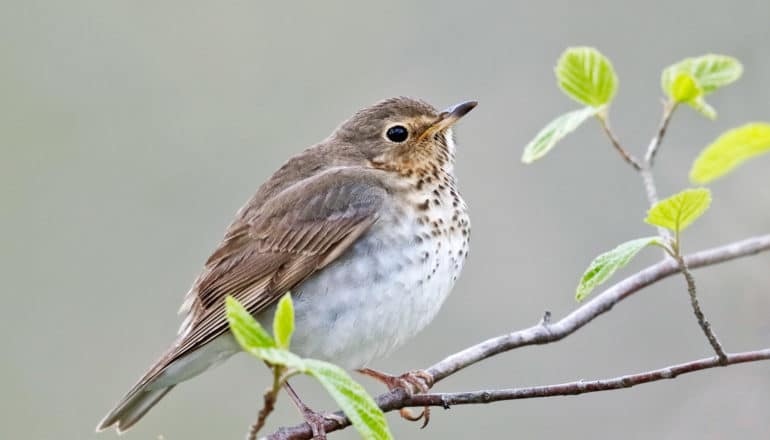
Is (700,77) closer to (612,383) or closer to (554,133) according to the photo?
(554,133)

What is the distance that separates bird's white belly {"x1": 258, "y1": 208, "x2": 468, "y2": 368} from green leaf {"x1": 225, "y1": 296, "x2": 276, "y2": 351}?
66.6 inches

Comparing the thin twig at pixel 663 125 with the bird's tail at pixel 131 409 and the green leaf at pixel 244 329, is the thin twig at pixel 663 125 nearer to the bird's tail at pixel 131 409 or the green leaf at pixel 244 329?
the green leaf at pixel 244 329

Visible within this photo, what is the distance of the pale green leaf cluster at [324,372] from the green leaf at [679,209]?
804 millimetres

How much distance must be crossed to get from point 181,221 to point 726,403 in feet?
11.0

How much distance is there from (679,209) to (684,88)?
78 centimetres

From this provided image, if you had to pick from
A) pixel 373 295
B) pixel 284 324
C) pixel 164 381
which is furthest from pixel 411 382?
pixel 284 324

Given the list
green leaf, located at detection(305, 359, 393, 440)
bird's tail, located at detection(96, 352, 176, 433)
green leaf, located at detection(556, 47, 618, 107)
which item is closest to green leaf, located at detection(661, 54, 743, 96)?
green leaf, located at detection(556, 47, 618, 107)

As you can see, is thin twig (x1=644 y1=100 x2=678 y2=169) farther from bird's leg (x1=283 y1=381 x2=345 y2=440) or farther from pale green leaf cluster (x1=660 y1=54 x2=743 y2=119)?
bird's leg (x1=283 y1=381 x2=345 y2=440)

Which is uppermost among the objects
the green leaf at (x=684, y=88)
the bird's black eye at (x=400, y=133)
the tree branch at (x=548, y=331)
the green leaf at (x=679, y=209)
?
the bird's black eye at (x=400, y=133)

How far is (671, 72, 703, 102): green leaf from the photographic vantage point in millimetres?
3410

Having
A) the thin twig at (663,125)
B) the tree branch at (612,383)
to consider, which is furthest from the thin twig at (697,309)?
the thin twig at (663,125)

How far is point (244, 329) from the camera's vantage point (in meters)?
2.35

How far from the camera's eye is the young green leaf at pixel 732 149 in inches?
99.2

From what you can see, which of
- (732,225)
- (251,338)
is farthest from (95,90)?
(251,338)
